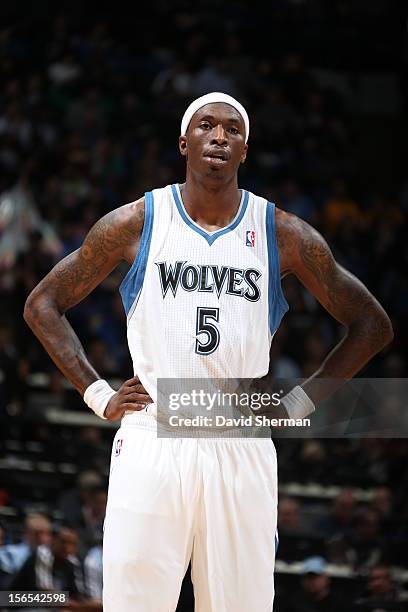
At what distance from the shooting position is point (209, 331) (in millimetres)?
4738

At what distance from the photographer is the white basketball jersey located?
15.5 feet

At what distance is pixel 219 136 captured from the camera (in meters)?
4.95

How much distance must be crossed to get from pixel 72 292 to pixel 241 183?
8605mm

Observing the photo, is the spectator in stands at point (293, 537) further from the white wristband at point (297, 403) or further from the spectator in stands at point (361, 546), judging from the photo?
the white wristband at point (297, 403)

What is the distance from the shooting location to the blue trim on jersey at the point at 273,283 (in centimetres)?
497

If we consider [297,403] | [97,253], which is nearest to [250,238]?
[97,253]

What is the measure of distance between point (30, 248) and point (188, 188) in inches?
269

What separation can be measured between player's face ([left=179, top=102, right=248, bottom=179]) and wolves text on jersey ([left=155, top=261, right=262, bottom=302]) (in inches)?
16.9

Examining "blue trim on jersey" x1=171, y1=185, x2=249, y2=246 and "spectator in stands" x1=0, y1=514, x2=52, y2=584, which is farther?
"spectator in stands" x1=0, y1=514, x2=52, y2=584

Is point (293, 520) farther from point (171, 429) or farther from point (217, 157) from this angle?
point (217, 157)

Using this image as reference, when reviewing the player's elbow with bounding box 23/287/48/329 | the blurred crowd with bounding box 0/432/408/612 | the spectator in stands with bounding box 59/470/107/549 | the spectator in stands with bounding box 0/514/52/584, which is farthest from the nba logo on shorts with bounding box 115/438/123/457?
the spectator in stands with bounding box 59/470/107/549

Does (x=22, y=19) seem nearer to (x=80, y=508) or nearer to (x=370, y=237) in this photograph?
(x=370, y=237)

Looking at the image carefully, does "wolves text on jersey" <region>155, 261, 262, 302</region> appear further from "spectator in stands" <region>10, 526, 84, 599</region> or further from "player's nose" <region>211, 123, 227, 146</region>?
"spectator in stands" <region>10, 526, 84, 599</region>

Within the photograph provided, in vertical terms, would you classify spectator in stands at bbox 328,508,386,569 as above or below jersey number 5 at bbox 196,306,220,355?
below
